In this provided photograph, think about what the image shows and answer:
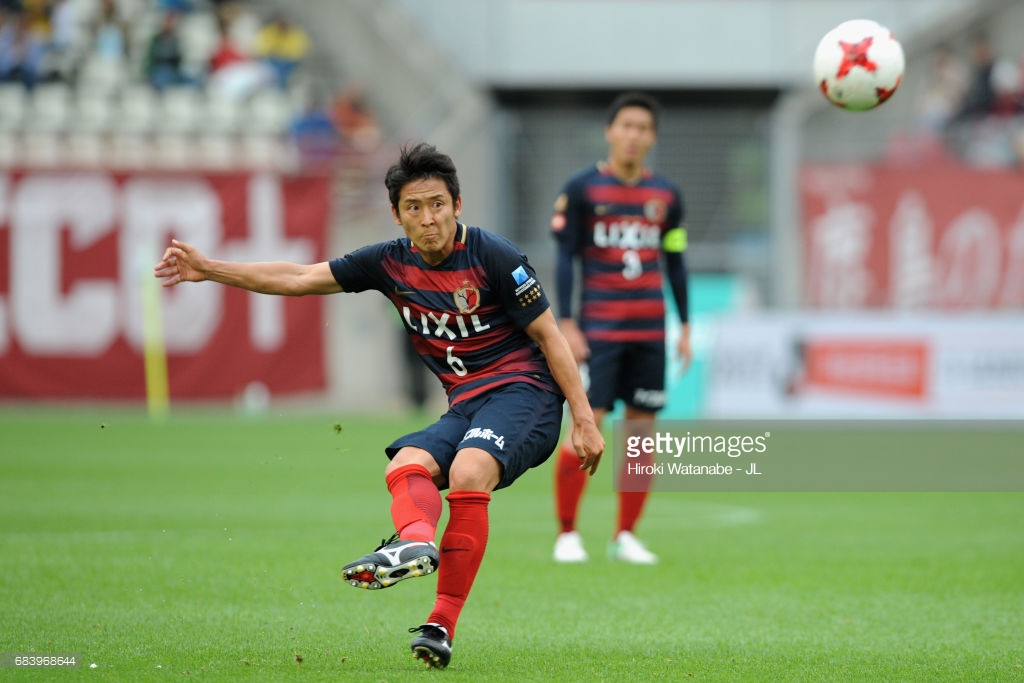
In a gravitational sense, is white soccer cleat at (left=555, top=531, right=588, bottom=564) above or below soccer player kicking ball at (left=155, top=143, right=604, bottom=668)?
below

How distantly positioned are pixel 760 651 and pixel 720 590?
1.59 meters

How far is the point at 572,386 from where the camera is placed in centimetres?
558

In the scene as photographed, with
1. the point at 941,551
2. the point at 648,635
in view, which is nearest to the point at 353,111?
the point at 941,551

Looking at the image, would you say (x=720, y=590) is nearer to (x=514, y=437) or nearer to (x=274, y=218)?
(x=514, y=437)

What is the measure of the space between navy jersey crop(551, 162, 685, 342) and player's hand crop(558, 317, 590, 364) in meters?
0.08

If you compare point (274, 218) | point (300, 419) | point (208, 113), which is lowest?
point (300, 419)

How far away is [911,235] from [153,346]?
11.4 metres

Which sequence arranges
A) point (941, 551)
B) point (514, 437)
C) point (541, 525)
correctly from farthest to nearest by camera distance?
point (541, 525), point (941, 551), point (514, 437)

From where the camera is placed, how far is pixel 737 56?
23.2 metres

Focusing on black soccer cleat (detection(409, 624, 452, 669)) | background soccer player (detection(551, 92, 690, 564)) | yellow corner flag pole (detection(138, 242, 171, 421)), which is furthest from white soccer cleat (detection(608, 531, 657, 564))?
yellow corner flag pole (detection(138, 242, 171, 421))

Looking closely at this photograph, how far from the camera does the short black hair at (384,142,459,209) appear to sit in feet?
17.8

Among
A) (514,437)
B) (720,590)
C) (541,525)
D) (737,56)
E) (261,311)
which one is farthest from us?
(737,56)

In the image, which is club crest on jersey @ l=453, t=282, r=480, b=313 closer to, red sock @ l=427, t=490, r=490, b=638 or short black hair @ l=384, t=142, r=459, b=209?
short black hair @ l=384, t=142, r=459, b=209

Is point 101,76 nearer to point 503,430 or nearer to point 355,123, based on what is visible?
point 355,123
